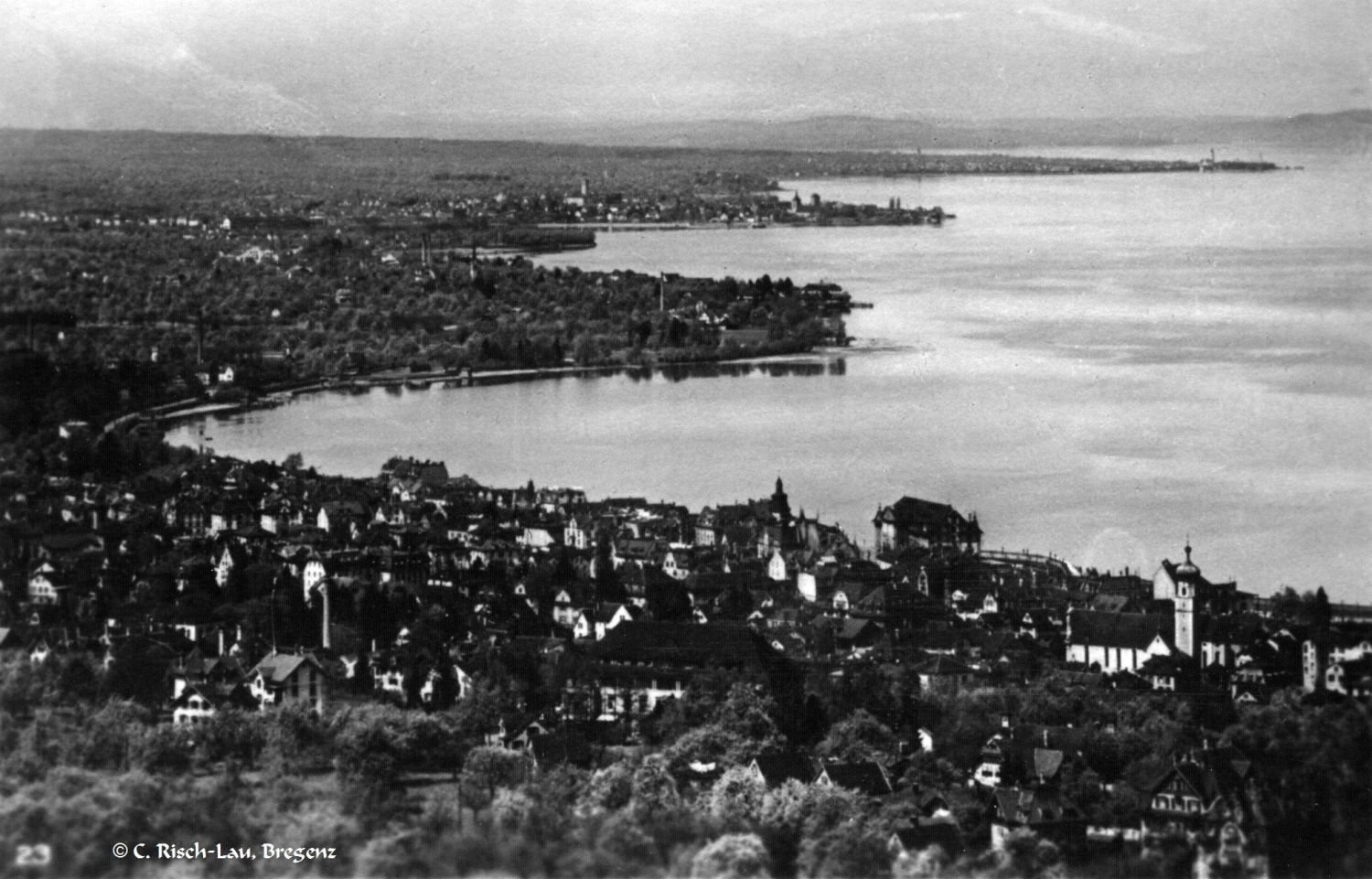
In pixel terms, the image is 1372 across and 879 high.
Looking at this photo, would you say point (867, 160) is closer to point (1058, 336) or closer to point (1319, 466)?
point (1058, 336)

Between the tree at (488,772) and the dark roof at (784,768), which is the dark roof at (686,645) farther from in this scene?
the tree at (488,772)

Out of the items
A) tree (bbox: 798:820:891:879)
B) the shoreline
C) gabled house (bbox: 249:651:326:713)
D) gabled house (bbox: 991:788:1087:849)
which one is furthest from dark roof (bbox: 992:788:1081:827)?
the shoreline

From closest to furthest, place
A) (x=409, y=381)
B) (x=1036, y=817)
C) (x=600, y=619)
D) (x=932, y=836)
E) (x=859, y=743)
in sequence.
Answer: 1. (x=932, y=836)
2. (x=1036, y=817)
3. (x=859, y=743)
4. (x=600, y=619)
5. (x=409, y=381)

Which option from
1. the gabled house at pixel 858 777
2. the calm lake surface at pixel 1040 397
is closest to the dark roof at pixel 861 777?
the gabled house at pixel 858 777

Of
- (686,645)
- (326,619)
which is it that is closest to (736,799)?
(686,645)

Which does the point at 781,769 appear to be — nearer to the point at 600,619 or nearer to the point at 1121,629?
the point at 600,619

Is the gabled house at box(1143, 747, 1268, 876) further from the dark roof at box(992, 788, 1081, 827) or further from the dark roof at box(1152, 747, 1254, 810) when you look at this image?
the dark roof at box(992, 788, 1081, 827)
